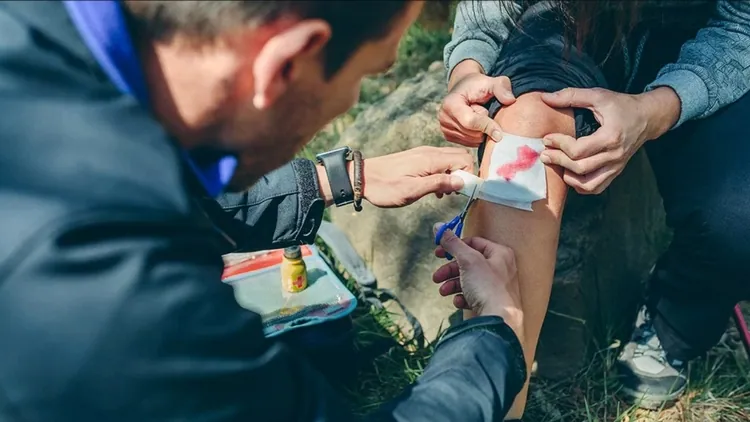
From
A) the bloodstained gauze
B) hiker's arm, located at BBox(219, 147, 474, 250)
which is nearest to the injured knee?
the bloodstained gauze

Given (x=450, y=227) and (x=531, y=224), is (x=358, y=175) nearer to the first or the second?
(x=450, y=227)

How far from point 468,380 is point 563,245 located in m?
0.93

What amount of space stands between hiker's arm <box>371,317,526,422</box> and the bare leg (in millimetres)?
300

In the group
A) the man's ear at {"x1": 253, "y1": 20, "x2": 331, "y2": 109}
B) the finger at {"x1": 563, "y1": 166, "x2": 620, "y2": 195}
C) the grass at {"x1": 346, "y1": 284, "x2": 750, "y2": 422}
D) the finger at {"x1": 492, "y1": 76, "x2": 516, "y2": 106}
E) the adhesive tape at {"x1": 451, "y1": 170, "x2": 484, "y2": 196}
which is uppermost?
the man's ear at {"x1": 253, "y1": 20, "x2": 331, "y2": 109}

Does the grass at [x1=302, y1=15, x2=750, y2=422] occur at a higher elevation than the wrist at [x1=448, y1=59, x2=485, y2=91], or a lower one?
lower

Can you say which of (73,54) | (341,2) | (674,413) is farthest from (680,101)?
(73,54)

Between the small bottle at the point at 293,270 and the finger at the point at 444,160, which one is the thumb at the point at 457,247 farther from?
the small bottle at the point at 293,270

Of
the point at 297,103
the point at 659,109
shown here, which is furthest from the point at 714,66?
the point at 297,103

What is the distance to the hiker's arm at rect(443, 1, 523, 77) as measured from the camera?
6.50ft

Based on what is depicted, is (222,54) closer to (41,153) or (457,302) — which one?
(41,153)

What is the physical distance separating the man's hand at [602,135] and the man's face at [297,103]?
1.94 feet

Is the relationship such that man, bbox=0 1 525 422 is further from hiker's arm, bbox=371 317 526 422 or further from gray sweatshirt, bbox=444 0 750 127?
gray sweatshirt, bbox=444 0 750 127

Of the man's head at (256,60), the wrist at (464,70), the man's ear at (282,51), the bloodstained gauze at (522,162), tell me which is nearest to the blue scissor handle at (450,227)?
the bloodstained gauze at (522,162)

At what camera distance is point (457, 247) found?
60.4 inches
